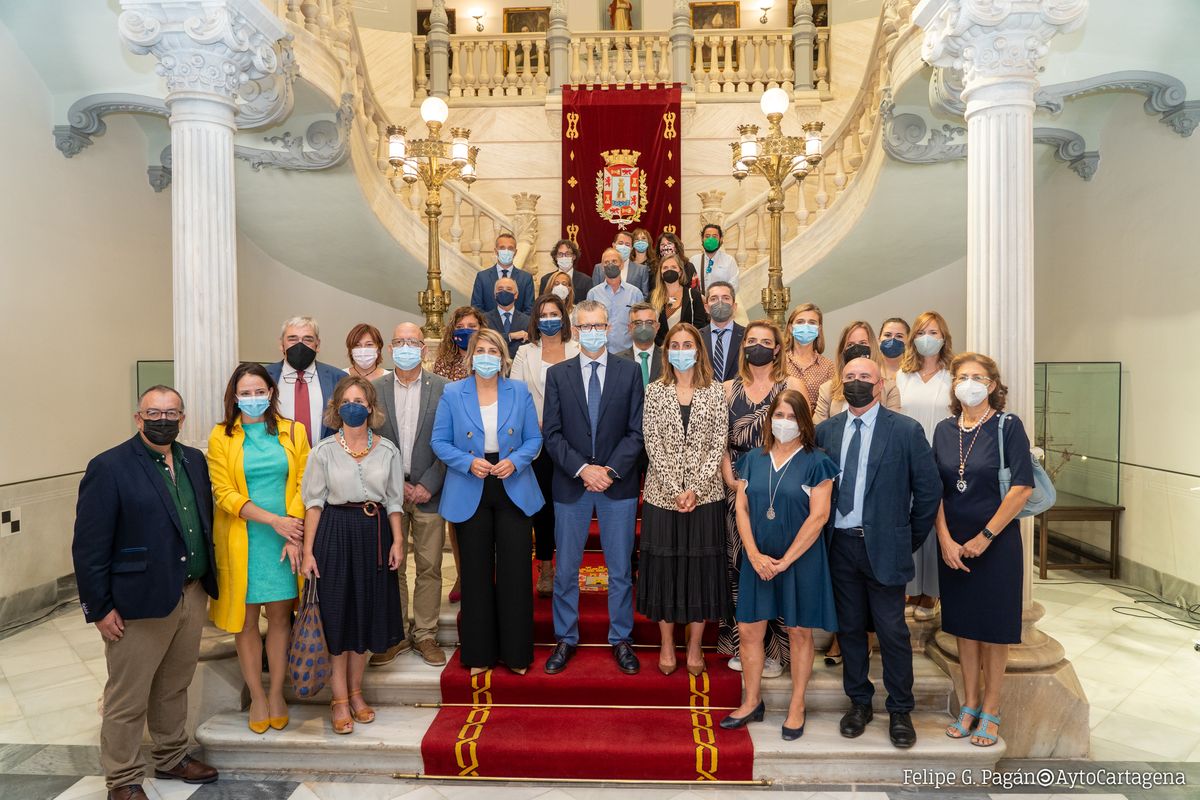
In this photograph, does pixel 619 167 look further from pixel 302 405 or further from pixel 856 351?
pixel 302 405

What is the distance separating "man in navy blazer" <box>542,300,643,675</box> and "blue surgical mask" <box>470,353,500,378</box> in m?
0.29

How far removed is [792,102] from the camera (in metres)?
10.6

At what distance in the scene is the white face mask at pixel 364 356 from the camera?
4.09m

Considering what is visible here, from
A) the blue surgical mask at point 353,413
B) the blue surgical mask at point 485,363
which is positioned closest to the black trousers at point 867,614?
the blue surgical mask at point 485,363

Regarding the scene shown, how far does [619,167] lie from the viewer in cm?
1026

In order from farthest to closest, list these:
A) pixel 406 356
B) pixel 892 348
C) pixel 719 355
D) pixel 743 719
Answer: pixel 719 355 → pixel 892 348 → pixel 406 356 → pixel 743 719

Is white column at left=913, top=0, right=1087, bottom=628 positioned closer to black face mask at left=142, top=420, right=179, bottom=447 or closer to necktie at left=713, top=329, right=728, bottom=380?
necktie at left=713, top=329, right=728, bottom=380

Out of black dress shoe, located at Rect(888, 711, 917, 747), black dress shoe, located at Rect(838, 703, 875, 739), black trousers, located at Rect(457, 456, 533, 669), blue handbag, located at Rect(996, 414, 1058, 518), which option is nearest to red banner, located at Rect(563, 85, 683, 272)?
black trousers, located at Rect(457, 456, 533, 669)

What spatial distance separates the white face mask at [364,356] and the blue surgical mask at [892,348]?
2730 millimetres

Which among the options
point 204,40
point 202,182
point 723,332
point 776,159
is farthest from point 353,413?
point 776,159

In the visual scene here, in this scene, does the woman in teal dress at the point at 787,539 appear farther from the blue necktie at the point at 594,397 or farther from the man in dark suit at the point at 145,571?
the man in dark suit at the point at 145,571

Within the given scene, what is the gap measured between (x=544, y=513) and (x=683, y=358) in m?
1.23

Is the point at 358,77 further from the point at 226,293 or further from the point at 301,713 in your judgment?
the point at 301,713

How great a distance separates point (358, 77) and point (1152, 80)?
258 inches
